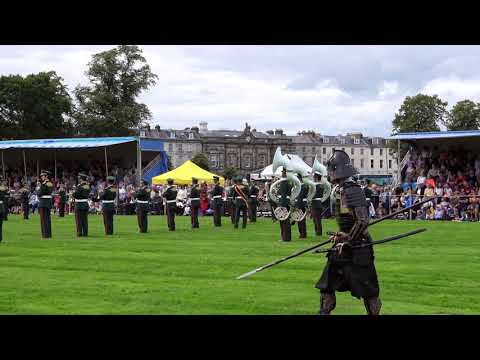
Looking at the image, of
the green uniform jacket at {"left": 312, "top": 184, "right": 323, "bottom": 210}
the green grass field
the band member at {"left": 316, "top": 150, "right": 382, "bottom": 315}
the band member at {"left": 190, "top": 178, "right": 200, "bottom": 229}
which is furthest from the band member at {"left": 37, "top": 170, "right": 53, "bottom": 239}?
the band member at {"left": 316, "top": 150, "right": 382, "bottom": 315}

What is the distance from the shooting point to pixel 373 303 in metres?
9.95

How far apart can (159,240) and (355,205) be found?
604 inches

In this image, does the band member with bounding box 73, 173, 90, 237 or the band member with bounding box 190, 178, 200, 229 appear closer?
the band member with bounding box 73, 173, 90, 237

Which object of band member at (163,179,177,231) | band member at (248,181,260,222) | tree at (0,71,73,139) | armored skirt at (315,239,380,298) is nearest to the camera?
armored skirt at (315,239,380,298)

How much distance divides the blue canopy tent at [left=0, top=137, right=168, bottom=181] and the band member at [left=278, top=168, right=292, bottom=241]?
22.1 meters

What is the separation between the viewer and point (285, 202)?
2459cm

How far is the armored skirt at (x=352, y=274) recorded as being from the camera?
32.4 ft

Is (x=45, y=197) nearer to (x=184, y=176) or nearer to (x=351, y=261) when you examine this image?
(x=351, y=261)

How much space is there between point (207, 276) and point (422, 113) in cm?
7640

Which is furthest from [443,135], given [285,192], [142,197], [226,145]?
[226,145]

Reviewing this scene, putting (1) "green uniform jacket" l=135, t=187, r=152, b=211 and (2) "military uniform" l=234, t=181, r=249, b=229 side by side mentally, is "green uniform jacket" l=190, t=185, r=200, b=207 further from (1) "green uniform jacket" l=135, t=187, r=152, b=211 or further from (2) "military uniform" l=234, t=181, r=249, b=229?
(1) "green uniform jacket" l=135, t=187, r=152, b=211

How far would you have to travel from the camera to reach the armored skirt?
9.87 metres

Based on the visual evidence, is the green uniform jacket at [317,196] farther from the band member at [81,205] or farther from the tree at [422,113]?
the tree at [422,113]
